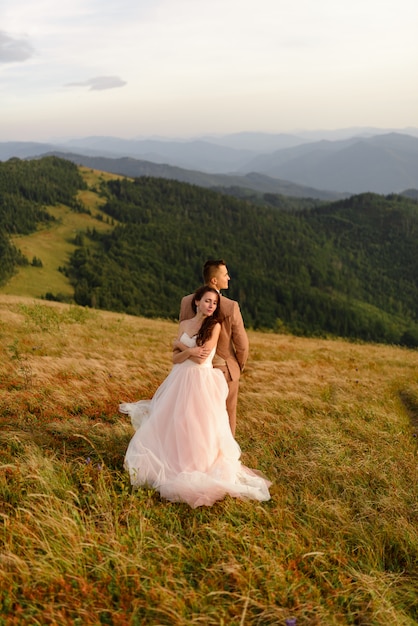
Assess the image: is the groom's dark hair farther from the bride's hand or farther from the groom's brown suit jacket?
the bride's hand

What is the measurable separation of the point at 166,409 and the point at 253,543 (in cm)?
207

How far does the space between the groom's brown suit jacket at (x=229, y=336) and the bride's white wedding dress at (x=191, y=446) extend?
392 mm

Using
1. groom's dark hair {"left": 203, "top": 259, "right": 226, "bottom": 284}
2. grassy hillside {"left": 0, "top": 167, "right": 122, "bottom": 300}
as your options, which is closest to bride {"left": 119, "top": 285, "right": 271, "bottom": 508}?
groom's dark hair {"left": 203, "top": 259, "right": 226, "bottom": 284}

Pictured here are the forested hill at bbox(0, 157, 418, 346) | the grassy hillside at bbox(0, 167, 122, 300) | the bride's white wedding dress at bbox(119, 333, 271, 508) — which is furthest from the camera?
the forested hill at bbox(0, 157, 418, 346)

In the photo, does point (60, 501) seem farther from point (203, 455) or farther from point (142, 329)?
point (142, 329)

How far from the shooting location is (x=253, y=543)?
396 centimetres

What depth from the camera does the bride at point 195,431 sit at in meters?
4.96

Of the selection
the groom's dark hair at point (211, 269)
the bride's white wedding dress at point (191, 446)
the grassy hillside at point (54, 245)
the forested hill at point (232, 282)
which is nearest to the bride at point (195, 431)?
the bride's white wedding dress at point (191, 446)

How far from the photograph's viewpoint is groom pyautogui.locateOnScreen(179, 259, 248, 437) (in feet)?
17.8

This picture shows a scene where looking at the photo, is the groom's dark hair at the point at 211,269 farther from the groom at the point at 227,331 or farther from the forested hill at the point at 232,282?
the forested hill at the point at 232,282

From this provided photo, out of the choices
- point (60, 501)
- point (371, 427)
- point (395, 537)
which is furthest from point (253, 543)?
point (371, 427)

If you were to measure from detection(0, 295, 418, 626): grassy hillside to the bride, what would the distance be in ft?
0.87

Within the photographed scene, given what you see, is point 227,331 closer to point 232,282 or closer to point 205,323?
point 205,323

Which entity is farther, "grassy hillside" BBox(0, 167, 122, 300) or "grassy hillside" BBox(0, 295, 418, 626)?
"grassy hillside" BBox(0, 167, 122, 300)
